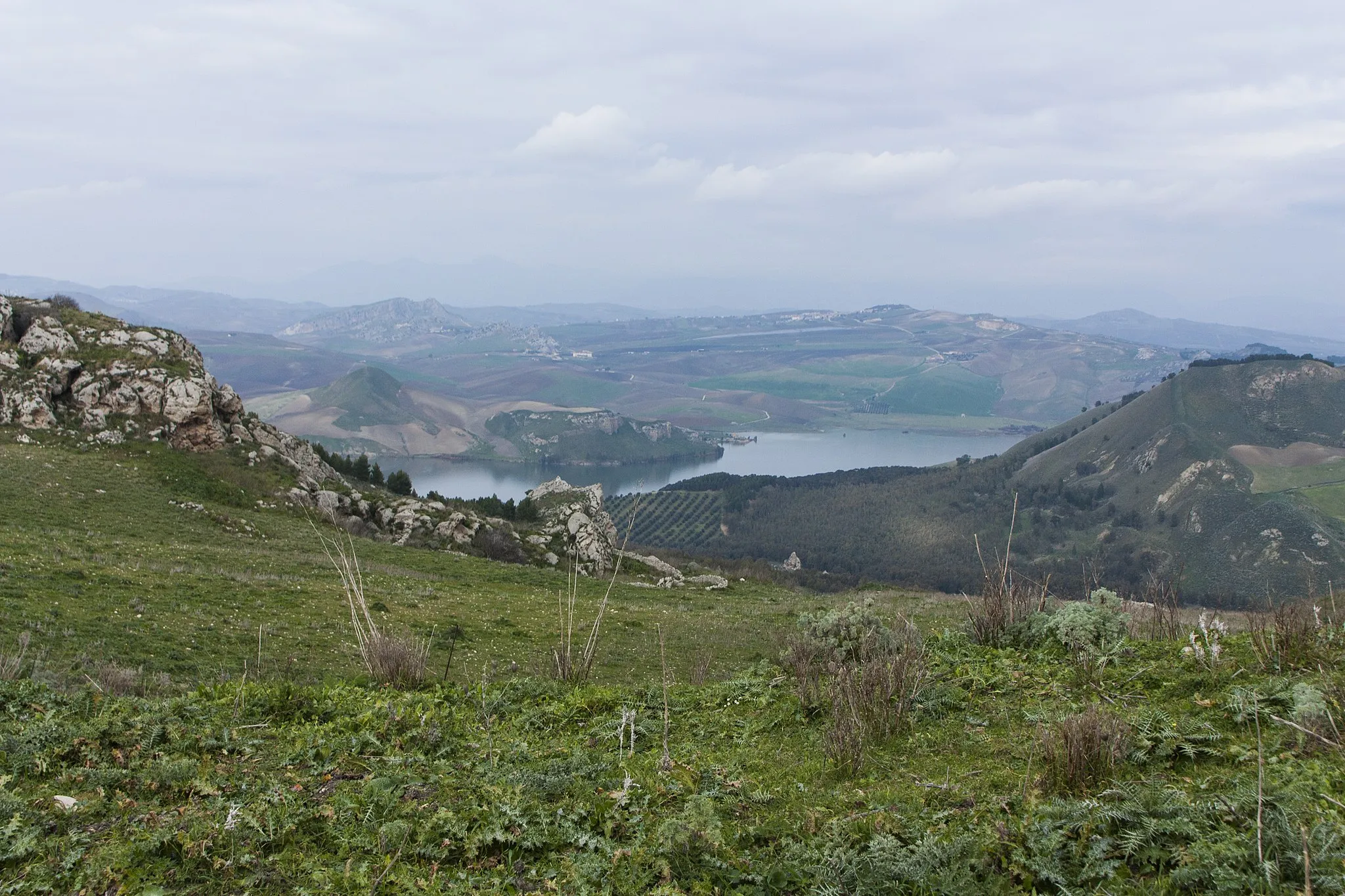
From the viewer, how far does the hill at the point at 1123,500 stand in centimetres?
8344

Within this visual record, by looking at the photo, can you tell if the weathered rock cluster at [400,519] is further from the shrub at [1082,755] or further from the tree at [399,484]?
the shrub at [1082,755]

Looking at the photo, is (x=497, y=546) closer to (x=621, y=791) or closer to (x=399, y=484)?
(x=399, y=484)

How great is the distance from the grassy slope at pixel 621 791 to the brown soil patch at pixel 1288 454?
12139 cm

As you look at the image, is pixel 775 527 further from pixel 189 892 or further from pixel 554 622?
pixel 189 892

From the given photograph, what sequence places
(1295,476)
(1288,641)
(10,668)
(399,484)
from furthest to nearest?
(1295,476) < (399,484) < (10,668) < (1288,641)

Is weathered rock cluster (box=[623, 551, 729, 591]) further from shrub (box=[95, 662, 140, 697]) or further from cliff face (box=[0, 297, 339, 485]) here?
shrub (box=[95, 662, 140, 697])

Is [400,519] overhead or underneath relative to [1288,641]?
underneath

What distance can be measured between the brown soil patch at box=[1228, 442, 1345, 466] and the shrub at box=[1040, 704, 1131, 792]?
122 meters

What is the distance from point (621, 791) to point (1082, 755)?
270 centimetres

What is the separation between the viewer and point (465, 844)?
414 cm

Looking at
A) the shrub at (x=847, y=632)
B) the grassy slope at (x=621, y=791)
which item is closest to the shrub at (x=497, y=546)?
the grassy slope at (x=621, y=791)

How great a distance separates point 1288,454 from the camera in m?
107

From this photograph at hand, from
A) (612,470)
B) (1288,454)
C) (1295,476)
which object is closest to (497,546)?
(1295,476)

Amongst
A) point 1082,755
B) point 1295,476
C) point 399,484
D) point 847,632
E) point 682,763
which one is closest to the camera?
point 1082,755
